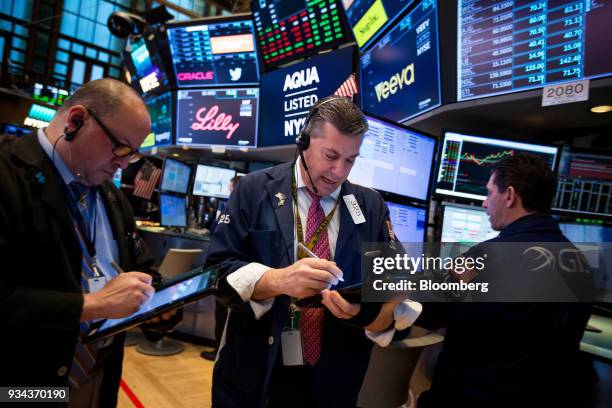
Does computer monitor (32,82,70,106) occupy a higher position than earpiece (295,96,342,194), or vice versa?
computer monitor (32,82,70,106)

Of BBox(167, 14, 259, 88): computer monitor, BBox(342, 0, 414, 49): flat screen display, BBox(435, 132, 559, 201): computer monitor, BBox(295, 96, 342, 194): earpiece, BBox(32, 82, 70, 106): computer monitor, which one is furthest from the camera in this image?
BBox(32, 82, 70, 106): computer monitor

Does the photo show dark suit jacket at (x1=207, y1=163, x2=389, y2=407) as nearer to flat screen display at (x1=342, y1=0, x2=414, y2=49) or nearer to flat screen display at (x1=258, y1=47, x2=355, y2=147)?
flat screen display at (x1=342, y1=0, x2=414, y2=49)

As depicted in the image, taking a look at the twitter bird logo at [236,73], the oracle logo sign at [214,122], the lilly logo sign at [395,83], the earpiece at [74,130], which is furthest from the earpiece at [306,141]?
the twitter bird logo at [236,73]

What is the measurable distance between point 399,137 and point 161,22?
4.68 m

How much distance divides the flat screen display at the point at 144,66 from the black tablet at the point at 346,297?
203 inches

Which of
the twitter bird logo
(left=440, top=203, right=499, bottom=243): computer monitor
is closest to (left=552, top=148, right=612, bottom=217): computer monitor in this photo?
(left=440, top=203, right=499, bottom=243): computer monitor

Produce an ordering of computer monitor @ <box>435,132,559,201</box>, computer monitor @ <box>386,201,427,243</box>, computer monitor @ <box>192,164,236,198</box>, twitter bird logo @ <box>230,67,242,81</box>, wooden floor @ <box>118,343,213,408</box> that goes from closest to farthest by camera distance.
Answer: computer monitor @ <box>386,201,427,243</box> < computer monitor @ <box>435,132,559,201</box> < wooden floor @ <box>118,343,213,408</box> < twitter bird logo @ <box>230,67,242,81</box> < computer monitor @ <box>192,164,236,198</box>

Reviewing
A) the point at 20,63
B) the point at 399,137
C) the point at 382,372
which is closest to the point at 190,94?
the point at 399,137

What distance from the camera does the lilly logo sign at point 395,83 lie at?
8.73 ft

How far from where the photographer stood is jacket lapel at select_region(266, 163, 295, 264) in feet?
4.12

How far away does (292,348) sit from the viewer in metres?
1.22

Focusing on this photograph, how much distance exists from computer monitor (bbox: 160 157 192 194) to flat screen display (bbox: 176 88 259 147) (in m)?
0.35

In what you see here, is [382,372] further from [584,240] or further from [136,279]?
[584,240]

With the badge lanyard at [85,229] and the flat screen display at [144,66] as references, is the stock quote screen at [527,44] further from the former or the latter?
the flat screen display at [144,66]
